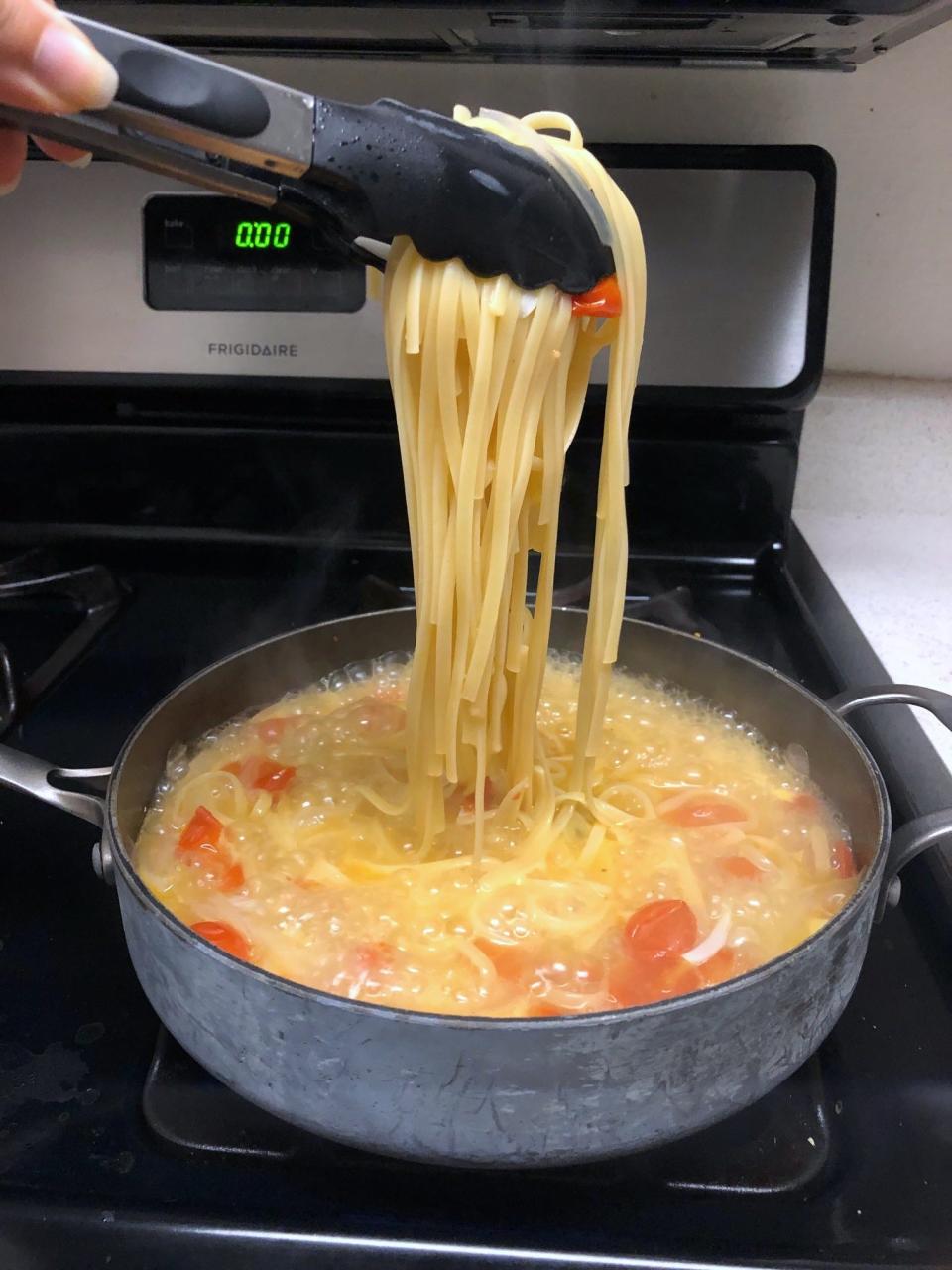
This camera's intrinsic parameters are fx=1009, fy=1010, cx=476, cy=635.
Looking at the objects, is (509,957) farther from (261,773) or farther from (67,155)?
(67,155)

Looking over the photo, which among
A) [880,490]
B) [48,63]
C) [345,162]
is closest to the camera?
[48,63]

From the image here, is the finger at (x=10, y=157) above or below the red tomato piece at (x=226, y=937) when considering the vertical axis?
above

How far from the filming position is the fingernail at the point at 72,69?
534 millimetres

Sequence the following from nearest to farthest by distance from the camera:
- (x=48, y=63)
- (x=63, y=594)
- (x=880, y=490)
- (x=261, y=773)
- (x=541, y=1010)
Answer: (x=48, y=63) → (x=541, y=1010) → (x=261, y=773) → (x=63, y=594) → (x=880, y=490)

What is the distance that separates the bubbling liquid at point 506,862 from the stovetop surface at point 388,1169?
0.31 ft

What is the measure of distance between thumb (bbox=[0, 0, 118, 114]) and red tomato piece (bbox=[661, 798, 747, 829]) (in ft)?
2.43

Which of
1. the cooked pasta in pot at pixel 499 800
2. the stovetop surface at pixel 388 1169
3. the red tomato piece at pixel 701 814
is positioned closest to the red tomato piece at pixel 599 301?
the cooked pasta in pot at pixel 499 800

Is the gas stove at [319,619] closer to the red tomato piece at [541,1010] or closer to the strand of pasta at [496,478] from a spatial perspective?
the red tomato piece at [541,1010]

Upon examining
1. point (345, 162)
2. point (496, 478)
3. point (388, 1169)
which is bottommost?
point (388, 1169)

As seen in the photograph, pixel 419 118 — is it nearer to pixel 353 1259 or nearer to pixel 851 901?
pixel 851 901

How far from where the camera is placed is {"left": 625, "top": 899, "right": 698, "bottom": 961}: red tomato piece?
80cm

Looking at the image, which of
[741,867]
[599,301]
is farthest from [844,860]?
[599,301]

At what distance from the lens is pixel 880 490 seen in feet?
5.24

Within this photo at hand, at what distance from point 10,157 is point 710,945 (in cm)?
93
